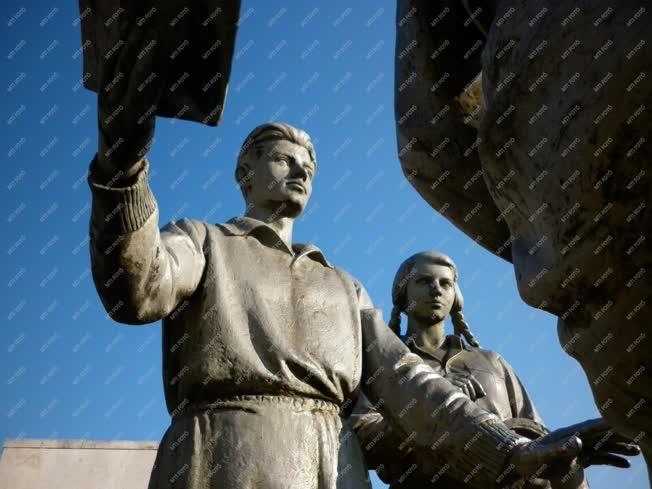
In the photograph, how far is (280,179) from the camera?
4125mm

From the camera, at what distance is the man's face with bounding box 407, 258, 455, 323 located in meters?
5.52

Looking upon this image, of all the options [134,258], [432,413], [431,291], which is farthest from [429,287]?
[134,258]

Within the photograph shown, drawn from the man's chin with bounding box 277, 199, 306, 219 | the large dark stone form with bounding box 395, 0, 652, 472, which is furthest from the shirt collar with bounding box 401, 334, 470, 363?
the large dark stone form with bounding box 395, 0, 652, 472

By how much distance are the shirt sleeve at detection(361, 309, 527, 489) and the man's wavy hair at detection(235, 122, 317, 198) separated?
3.16 ft

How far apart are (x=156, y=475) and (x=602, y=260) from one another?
267 cm

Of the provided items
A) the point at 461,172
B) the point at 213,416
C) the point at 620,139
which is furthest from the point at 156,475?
the point at 620,139

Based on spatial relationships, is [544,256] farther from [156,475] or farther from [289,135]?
[289,135]

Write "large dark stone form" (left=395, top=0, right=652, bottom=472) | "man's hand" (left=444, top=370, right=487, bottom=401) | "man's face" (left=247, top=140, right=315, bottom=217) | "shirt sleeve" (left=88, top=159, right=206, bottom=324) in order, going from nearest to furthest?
"large dark stone form" (left=395, top=0, right=652, bottom=472)
"shirt sleeve" (left=88, top=159, right=206, bottom=324)
"man's face" (left=247, top=140, right=315, bottom=217)
"man's hand" (left=444, top=370, right=487, bottom=401)

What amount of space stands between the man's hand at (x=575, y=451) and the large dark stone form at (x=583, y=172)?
6.09 feet

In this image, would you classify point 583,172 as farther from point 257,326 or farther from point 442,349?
point 442,349

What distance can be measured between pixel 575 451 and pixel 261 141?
2263mm

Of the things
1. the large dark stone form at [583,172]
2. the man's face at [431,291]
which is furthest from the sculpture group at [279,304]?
the man's face at [431,291]

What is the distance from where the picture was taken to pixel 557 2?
44.5 inches

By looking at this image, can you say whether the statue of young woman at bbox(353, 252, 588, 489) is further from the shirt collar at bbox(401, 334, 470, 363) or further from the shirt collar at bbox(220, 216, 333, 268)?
the shirt collar at bbox(220, 216, 333, 268)
